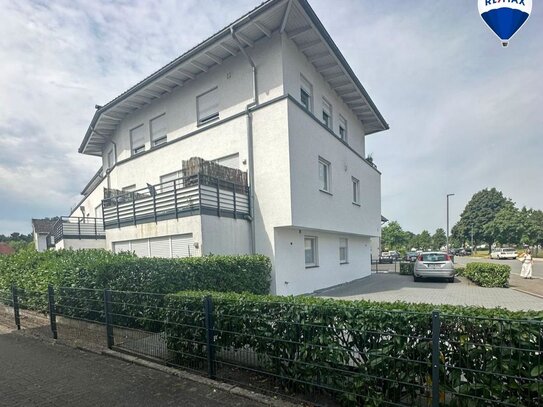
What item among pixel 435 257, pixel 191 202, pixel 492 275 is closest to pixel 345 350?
pixel 191 202

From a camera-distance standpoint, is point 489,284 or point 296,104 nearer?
point 296,104

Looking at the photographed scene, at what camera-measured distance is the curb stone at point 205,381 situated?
3586 mm

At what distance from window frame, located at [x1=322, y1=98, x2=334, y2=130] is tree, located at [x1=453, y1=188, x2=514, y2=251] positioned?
5636cm

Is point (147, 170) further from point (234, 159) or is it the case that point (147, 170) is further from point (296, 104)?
point (296, 104)

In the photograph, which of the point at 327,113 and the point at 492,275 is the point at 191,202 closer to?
the point at 327,113

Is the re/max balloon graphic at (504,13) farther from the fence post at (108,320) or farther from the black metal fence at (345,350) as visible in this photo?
the fence post at (108,320)

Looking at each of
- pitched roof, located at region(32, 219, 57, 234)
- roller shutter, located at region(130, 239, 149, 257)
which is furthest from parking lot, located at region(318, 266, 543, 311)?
pitched roof, located at region(32, 219, 57, 234)

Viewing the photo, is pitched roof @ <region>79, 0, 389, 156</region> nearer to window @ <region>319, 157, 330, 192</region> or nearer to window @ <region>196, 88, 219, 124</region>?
window @ <region>196, 88, 219, 124</region>

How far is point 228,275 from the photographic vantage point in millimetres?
8859

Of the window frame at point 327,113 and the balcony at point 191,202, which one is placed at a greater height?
the window frame at point 327,113

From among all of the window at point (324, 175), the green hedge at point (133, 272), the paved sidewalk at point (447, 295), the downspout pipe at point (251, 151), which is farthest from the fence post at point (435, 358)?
the window at point (324, 175)

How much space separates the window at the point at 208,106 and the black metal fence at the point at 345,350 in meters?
9.23

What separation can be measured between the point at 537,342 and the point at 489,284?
45.2 ft

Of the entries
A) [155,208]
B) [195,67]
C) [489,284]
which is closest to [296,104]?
[195,67]
